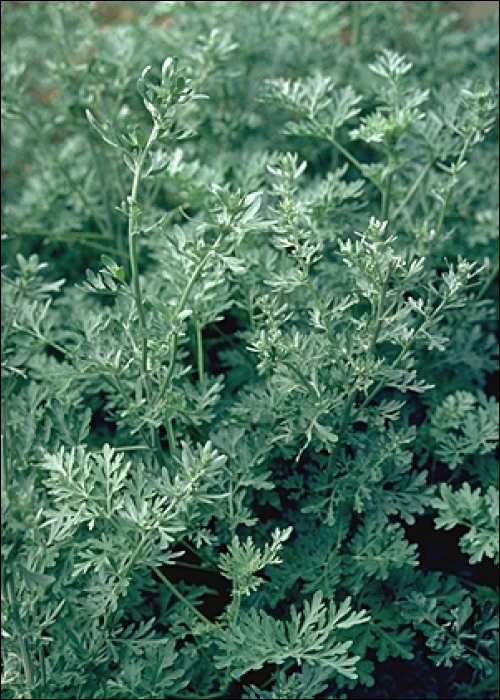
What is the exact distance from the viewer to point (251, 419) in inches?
62.2

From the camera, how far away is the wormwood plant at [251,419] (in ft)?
4.56

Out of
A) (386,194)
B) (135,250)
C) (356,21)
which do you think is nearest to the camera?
(135,250)

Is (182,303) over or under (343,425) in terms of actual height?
over

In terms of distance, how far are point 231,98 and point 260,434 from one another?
32.6 inches

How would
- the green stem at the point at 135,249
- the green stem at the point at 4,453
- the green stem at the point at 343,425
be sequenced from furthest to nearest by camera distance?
the green stem at the point at 4,453 < the green stem at the point at 343,425 < the green stem at the point at 135,249

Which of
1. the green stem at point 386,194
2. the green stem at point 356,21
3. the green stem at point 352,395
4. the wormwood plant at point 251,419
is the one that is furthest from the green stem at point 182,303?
the green stem at point 356,21

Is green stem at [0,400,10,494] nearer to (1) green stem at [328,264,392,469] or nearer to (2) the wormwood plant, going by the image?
(2) the wormwood plant

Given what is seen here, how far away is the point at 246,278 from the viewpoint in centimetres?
170

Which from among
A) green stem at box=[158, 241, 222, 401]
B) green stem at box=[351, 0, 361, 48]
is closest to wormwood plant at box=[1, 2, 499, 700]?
green stem at box=[158, 241, 222, 401]

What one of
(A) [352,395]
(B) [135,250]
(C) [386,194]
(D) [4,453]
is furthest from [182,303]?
(C) [386,194]

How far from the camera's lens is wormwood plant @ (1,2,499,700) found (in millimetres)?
1389

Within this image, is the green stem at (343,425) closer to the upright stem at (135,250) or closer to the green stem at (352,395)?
the green stem at (352,395)

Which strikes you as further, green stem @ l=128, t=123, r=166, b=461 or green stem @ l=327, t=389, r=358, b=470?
green stem @ l=327, t=389, r=358, b=470

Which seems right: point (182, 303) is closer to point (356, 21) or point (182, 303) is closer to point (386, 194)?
point (386, 194)
